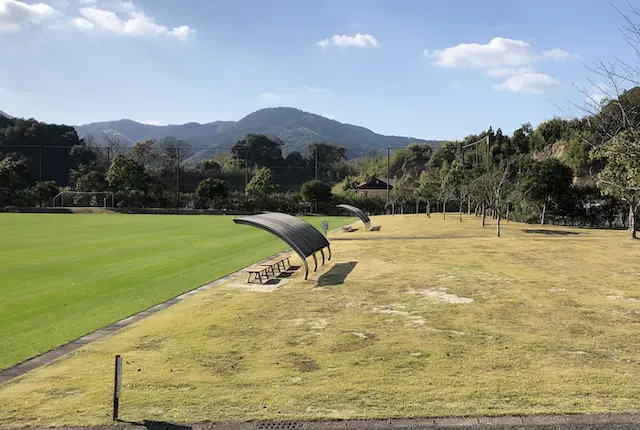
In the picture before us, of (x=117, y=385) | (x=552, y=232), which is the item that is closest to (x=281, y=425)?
(x=117, y=385)

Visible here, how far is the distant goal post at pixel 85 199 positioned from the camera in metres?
63.5

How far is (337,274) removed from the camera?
1562 cm

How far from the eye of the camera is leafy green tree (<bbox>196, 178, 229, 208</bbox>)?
2520 inches

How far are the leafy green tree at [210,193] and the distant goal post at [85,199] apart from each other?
37.0ft

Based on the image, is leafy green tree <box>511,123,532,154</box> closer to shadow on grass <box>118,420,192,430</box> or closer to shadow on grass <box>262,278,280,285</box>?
shadow on grass <box>262,278,280,285</box>

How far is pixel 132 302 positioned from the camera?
460 inches

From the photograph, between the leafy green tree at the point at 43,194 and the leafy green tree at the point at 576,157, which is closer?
the leafy green tree at the point at 576,157

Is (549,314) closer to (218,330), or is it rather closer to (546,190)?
(218,330)

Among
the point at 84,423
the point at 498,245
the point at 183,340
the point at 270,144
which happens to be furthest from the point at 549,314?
the point at 270,144

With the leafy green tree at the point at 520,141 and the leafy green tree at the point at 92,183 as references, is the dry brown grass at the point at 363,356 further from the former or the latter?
the leafy green tree at the point at 92,183

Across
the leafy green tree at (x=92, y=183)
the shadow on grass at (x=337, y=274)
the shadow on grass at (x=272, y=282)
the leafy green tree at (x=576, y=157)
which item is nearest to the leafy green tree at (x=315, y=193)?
the leafy green tree at (x=576, y=157)

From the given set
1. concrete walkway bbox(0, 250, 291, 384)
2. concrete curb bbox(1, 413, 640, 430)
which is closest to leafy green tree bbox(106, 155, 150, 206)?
concrete walkway bbox(0, 250, 291, 384)

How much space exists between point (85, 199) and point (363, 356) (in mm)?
65903

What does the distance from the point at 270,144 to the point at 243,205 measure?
155 ft
